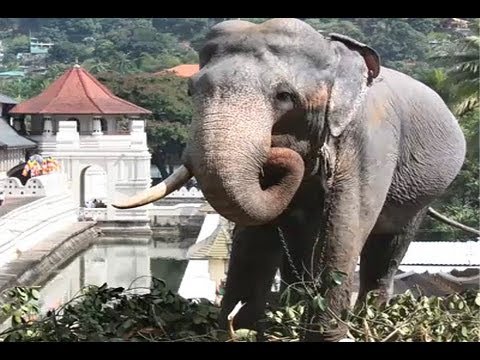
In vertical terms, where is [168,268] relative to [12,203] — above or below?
below

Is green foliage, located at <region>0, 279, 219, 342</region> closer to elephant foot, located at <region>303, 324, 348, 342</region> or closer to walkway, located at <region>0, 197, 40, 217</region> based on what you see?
elephant foot, located at <region>303, 324, 348, 342</region>

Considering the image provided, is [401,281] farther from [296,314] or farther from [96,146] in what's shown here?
[96,146]

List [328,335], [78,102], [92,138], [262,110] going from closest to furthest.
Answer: [262,110], [328,335], [92,138], [78,102]

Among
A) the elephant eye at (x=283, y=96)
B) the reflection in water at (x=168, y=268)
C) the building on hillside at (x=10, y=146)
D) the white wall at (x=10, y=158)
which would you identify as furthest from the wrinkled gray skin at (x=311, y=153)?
the white wall at (x=10, y=158)

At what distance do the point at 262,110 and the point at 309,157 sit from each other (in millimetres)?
297

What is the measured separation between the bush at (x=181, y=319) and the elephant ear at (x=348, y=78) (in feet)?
1.90

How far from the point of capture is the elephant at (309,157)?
2676 mm

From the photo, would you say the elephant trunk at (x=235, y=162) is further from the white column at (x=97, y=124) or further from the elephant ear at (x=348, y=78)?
the white column at (x=97, y=124)

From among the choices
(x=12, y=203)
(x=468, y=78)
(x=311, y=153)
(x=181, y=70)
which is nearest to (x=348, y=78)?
(x=311, y=153)

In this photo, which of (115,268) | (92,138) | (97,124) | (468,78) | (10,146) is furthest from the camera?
(97,124)

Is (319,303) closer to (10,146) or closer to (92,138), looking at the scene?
(10,146)

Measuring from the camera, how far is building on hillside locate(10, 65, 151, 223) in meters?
26.0

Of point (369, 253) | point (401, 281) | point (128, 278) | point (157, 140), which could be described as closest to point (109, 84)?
point (157, 140)

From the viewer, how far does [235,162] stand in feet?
8.55
